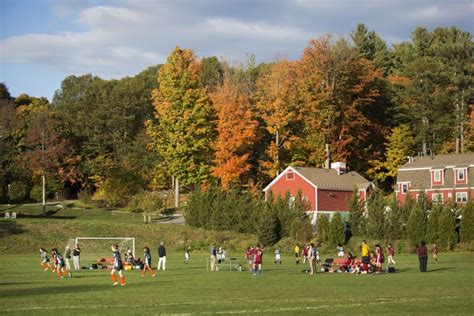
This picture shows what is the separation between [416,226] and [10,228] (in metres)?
36.2

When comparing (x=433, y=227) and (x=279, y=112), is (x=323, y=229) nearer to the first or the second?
(x=433, y=227)

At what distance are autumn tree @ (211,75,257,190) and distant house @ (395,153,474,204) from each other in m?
17.1

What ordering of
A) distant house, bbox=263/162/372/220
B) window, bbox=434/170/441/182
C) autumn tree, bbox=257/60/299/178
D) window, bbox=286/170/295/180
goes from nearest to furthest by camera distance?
1. distant house, bbox=263/162/372/220
2. window, bbox=286/170/295/180
3. window, bbox=434/170/441/182
4. autumn tree, bbox=257/60/299/178

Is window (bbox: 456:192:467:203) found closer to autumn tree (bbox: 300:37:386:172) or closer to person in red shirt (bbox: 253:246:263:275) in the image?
autumn tree (bbox: 300:37:386:172)

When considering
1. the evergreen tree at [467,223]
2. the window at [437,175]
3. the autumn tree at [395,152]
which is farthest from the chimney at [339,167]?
the evergreen tree at [467,223]

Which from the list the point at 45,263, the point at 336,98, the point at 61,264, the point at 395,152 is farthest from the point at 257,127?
the point at 61,264

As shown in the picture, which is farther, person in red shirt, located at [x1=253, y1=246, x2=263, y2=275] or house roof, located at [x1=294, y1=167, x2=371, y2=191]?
house roof, located at [x1=294, y1=167, x2=371, y2=191]

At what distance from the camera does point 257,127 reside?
82.1 meters

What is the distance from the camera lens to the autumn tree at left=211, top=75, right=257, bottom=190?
78.3m

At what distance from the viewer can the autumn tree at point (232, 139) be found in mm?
78312

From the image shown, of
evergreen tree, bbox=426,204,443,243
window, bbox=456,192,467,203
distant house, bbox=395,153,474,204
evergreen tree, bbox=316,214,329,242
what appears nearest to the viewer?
evergreen tree, bbox=426,204,443,243

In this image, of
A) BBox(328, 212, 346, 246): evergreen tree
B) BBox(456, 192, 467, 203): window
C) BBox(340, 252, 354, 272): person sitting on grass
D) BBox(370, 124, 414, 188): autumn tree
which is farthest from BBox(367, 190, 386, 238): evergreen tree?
BBox(370, 124, 414, 188): autumn tree

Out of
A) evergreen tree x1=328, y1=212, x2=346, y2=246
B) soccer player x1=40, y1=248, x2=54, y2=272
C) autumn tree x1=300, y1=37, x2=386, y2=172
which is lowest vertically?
soccer player x1=40, y1=248, x2=54, y2=272

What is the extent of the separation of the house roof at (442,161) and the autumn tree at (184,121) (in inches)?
869
